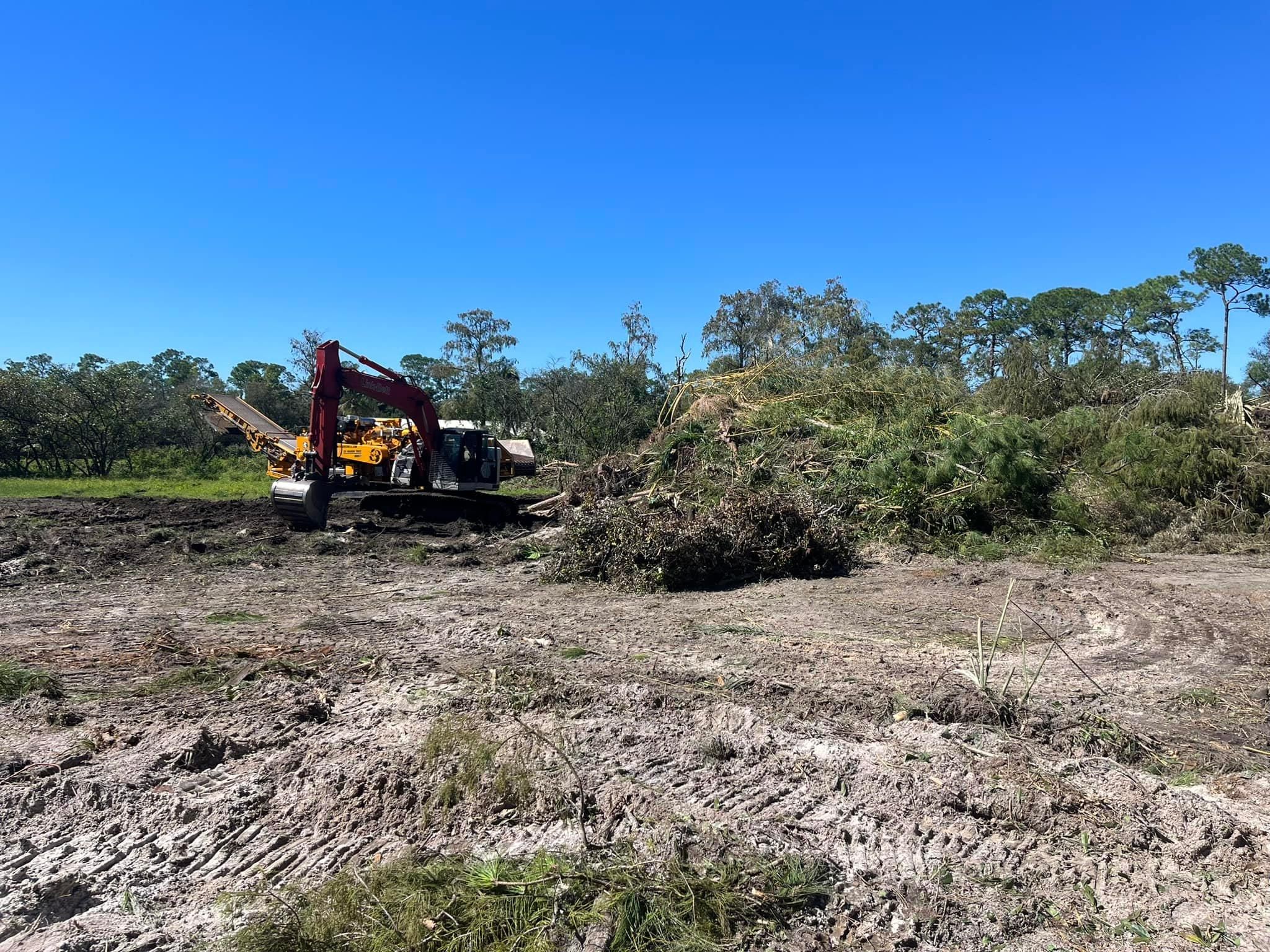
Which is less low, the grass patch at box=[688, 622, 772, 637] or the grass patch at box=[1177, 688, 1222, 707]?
the grass patch at box=[1177, 688, 1222, 707]

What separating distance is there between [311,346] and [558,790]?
133ft

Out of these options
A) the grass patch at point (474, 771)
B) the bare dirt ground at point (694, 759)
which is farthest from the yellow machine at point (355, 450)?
the grass patch at point (474, 771)

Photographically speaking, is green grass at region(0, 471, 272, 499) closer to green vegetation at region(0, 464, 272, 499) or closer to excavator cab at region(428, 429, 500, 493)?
green vegetation at region(0, 464, 272, 499)

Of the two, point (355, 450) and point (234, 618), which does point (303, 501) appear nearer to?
point (355, 450)

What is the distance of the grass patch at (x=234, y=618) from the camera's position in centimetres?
761

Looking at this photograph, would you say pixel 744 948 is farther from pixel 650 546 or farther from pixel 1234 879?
pixel 650 546

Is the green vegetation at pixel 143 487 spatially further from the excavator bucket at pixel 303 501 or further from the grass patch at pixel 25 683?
the grass patch at pixel 25 683

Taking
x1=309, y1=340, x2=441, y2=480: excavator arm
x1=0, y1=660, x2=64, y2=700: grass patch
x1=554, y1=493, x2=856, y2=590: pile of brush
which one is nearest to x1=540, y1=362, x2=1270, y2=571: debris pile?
x1=554, y1=493, x2=856, y2=590: pile of brush

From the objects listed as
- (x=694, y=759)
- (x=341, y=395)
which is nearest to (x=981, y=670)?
(x=694, y=759)

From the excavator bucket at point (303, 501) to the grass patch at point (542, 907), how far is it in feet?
36.6

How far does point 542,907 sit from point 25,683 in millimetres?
4623

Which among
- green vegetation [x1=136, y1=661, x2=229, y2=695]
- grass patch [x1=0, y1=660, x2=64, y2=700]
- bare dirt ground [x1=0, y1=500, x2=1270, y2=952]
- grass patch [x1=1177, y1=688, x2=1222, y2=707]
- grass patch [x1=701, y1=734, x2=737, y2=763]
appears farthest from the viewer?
green vegetation [x1=136, y1=661, x2=229, y2=695]

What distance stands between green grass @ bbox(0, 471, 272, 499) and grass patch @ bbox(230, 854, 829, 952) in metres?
21.8

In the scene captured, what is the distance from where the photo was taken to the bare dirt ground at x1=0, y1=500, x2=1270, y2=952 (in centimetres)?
306
